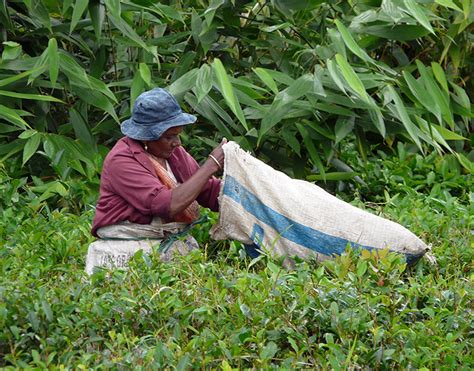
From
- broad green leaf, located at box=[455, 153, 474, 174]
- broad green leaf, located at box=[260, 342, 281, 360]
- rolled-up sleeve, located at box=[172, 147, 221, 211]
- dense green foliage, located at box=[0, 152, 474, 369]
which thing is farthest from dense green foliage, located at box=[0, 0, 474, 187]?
broad green leaf, located at box=[260, 342, 281, 360]

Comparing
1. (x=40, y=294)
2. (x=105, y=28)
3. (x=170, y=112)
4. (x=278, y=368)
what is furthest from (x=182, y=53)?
(x=278, y=368)

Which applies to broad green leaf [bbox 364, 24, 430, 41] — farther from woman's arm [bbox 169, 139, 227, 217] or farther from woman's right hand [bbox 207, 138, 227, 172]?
woman's arm [bbox 169, 139, 227, 217]

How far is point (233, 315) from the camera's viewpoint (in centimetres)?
389

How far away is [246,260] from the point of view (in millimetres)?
4766

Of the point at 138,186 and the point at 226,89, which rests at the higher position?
the point at 226,89

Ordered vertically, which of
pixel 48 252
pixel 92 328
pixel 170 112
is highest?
pixel 170 112

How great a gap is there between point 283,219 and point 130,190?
662 millimetres

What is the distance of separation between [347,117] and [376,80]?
305 millimetres

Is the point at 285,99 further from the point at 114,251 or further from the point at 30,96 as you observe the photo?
the point at 114,251

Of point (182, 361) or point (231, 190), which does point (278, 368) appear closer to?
point (182, 361)

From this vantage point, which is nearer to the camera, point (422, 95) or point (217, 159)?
point (217, 159)

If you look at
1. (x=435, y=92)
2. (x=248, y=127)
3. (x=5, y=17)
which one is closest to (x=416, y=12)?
(x=435, y=92)

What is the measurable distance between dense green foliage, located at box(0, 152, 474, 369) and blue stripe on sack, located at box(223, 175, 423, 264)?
17 centimetres

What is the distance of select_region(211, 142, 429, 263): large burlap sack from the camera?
15.7ft
